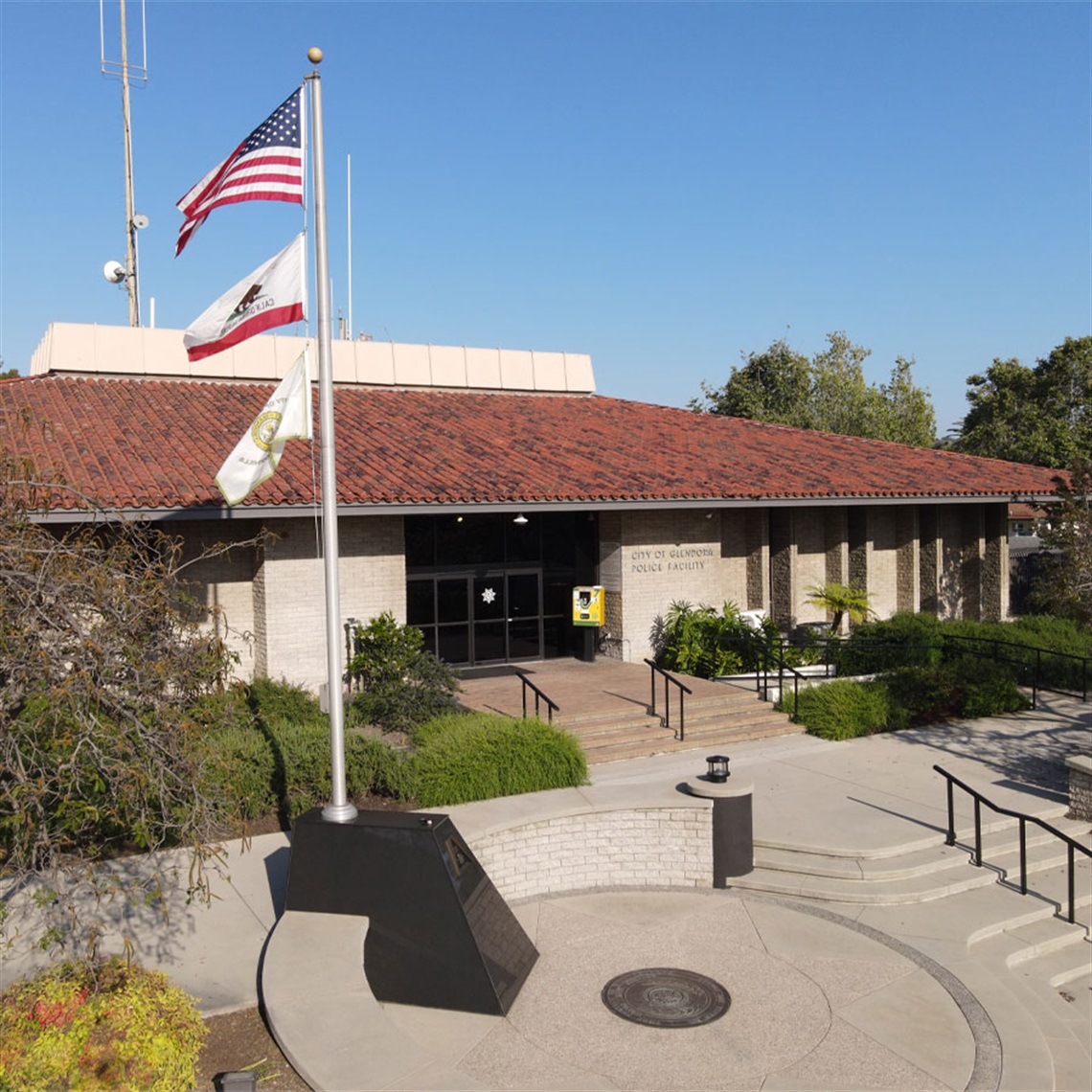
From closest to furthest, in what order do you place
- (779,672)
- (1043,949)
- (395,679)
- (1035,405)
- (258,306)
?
(258,306), (1043,949), (395,679), (779,672), (1035,405)

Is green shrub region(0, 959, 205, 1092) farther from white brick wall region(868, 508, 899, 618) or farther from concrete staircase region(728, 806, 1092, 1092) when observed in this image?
white brick wall region(868, 508, 899, 618)

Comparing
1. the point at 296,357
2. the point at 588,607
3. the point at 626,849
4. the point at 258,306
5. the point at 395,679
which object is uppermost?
the point at 296,357

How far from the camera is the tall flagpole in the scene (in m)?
7.92

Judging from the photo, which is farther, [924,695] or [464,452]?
[464,452]

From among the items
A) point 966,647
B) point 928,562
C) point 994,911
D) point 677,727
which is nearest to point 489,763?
point 677,727

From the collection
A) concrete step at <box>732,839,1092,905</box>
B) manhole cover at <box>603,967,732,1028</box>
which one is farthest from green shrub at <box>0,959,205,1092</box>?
concrete step at <box>732,839,1092,905</box>

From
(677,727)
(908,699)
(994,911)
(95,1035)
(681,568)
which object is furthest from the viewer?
(681,568)

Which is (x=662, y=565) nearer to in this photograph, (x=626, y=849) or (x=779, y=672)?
(x=779, y=672)

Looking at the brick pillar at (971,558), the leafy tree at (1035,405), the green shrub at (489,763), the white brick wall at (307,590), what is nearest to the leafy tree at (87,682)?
the green shrub at (489,763)

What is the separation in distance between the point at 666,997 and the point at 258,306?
6.45 m

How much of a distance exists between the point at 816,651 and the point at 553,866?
36.6 feet

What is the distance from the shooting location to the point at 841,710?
15.5 m

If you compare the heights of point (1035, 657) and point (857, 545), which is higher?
point (857, 545)

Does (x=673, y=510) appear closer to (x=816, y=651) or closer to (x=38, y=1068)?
(x=816, y=651)
